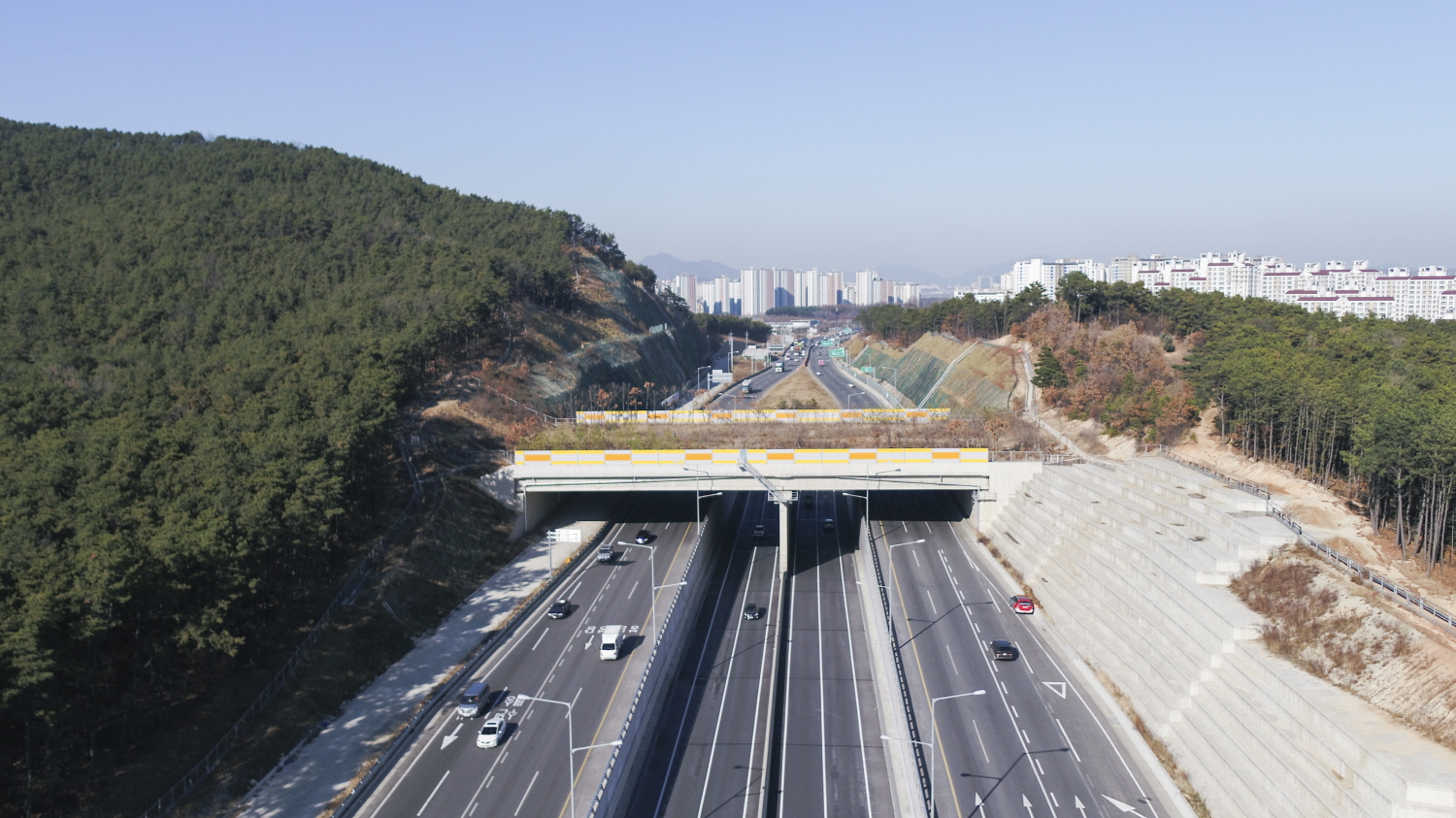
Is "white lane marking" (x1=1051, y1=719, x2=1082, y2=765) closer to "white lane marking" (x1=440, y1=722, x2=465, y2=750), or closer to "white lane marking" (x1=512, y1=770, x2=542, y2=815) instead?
"white lane marking" (x1=512, y1=770, x2=542, y2=815)

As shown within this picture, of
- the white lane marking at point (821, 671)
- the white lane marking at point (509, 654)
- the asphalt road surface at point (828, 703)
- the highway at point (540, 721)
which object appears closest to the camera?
the highway at point (540, 721)

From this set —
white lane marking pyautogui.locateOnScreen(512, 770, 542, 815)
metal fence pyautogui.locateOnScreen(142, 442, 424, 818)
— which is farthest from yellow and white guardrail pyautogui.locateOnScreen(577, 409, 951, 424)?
white lane marking pyautogui.locateOnScreen(512, 770, 542, 815)

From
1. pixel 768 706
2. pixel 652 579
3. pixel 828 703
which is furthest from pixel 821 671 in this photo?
pixel 652 579

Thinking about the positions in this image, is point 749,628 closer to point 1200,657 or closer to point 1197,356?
point 1200,657

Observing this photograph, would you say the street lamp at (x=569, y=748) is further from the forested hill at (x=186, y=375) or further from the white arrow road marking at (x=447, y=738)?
the forested hill at (x=186, y=375)

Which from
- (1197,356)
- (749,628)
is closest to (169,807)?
(749,628)

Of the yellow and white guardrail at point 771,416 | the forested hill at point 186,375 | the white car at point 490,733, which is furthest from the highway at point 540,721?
the yellow and white guardrail at point 771,416
